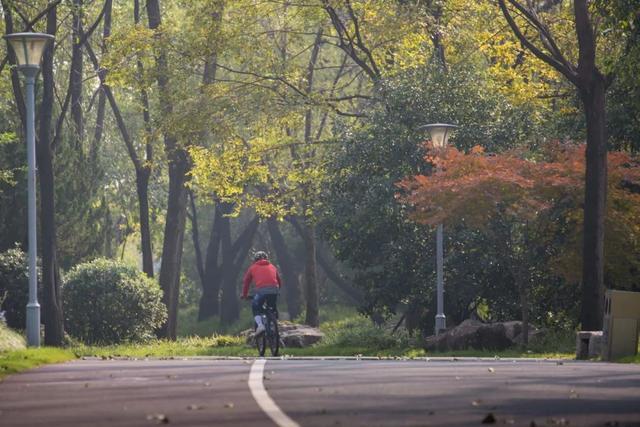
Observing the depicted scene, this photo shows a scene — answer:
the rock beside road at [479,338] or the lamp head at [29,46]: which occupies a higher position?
the lamp head at [29,46]

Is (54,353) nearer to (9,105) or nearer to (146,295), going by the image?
(146,295)

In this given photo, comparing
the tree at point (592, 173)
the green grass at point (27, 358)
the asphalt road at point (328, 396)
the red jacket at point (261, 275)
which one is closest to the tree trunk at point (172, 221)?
the red jacket at point (261, 275)

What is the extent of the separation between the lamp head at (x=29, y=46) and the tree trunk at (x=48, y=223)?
8.02 meters

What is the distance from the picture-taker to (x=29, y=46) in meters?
27.4

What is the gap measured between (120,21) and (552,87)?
20.5m

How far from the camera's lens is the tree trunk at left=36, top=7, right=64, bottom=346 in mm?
35188

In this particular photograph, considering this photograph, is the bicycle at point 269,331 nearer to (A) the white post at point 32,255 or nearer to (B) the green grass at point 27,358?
(A) the white post at point 32,255

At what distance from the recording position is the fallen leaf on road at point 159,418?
10.9 meters

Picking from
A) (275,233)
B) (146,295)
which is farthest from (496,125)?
(275,233)

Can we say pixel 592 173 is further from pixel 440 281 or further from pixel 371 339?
pixel 371 339

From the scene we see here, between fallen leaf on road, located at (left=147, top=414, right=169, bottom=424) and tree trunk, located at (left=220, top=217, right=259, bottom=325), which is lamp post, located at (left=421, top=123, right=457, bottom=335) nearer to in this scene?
fallen leaf on road, located at (left=147, top=414, right=169, bottom=424)

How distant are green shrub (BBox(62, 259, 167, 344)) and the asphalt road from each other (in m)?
21.1

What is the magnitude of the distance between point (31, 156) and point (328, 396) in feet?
48.7

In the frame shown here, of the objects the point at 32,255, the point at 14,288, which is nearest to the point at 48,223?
the point at 14,288
